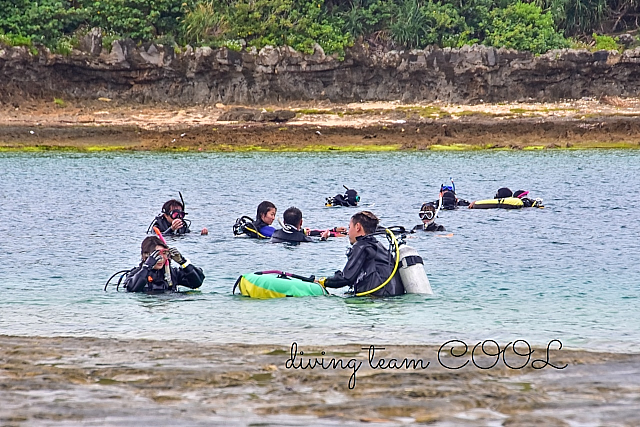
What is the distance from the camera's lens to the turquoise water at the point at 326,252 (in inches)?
378

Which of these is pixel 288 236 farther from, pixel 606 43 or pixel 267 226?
pixel 606 43

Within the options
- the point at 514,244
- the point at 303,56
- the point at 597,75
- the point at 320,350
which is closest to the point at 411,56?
the point at 303,56

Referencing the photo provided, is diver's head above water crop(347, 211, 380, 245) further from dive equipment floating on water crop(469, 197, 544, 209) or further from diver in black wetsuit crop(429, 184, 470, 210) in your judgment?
dive equipment floating on water crop(469, 197, 544, 209)

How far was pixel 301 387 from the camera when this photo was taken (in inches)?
265

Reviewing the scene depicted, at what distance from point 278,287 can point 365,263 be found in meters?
1.06

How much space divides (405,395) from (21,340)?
3.83 meters

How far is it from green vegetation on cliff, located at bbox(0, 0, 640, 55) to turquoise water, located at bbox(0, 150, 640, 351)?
12.0 m

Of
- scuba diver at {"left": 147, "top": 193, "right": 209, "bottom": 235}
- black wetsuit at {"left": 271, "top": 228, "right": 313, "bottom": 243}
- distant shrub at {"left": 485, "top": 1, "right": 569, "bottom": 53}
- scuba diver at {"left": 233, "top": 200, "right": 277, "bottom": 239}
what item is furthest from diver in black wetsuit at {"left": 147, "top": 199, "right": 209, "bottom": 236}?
distant shrub at {"left": 485, "top": 1, "right": 569, "bottom": 53}

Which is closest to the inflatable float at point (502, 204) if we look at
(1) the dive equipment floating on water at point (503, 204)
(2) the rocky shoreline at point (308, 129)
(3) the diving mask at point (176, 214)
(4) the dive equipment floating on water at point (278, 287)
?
(1) the dive equipment floating on water at point (503, 204)

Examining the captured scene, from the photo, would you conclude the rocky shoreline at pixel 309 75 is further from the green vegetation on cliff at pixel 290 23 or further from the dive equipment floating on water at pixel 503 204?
the dive equipment floating on water at pixel 503 204

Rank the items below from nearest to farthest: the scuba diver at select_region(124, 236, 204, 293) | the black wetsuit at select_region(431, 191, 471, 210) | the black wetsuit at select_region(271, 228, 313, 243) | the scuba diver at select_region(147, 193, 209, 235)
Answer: the scuba diver at select_region(124, 236, 204, 293)
the black wetsuit at select_region(271, 228, 313, 243)
the scuba diver at select_region(147, 193, 209, 235)
the black wetsuit at select_region(431, 191, 471, 210)

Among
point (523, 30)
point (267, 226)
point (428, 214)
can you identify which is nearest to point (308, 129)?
point (523, 30)

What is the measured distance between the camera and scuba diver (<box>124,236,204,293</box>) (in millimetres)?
11039

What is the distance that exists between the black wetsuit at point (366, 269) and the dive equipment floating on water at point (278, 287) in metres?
0.50
